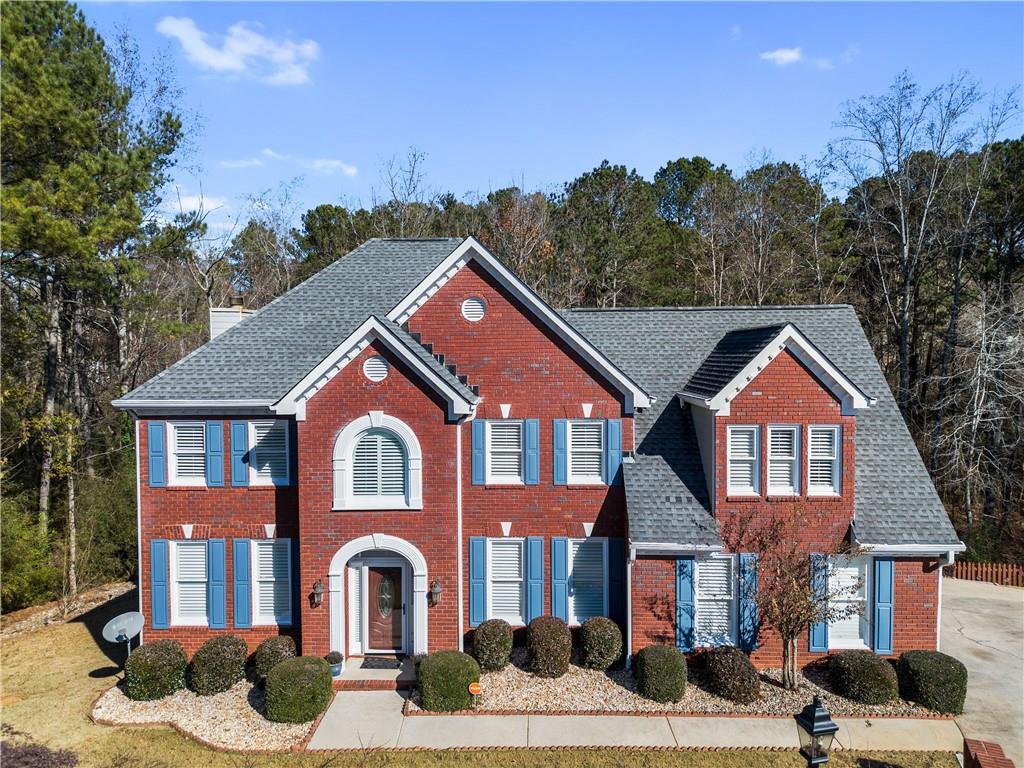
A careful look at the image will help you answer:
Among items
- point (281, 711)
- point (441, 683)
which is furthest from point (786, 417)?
point (281, 711)

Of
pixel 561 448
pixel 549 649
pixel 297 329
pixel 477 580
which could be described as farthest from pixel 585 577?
pixel 297 329

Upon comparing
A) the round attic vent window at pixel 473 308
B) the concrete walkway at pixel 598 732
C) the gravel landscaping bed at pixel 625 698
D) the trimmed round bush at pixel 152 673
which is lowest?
the concrete walkway at pixel 598 732

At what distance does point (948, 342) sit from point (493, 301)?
927 inches

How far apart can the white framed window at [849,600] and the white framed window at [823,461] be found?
157 centimetres

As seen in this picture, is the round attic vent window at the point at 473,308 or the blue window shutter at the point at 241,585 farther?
the round attic vent window at the point at 473,308

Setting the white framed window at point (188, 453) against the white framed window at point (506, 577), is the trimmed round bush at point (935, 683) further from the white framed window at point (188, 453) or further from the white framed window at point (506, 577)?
the white framed window at point (188, 453)

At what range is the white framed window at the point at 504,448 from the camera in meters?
15.0

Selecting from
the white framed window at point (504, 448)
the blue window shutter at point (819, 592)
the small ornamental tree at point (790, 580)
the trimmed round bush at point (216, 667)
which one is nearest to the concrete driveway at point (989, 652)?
the blue window shutter at point (819, 592)

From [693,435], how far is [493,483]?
17.4 feet

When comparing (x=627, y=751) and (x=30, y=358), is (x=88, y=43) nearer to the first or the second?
(x=30, y=358)

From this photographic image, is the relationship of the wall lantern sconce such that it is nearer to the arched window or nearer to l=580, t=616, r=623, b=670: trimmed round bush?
the arched window

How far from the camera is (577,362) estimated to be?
14.9 meters

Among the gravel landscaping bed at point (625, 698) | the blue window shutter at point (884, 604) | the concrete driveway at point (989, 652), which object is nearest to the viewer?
the concrete driveway at point (989, 652)

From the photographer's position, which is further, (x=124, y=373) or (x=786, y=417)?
(x=124, y=373)
